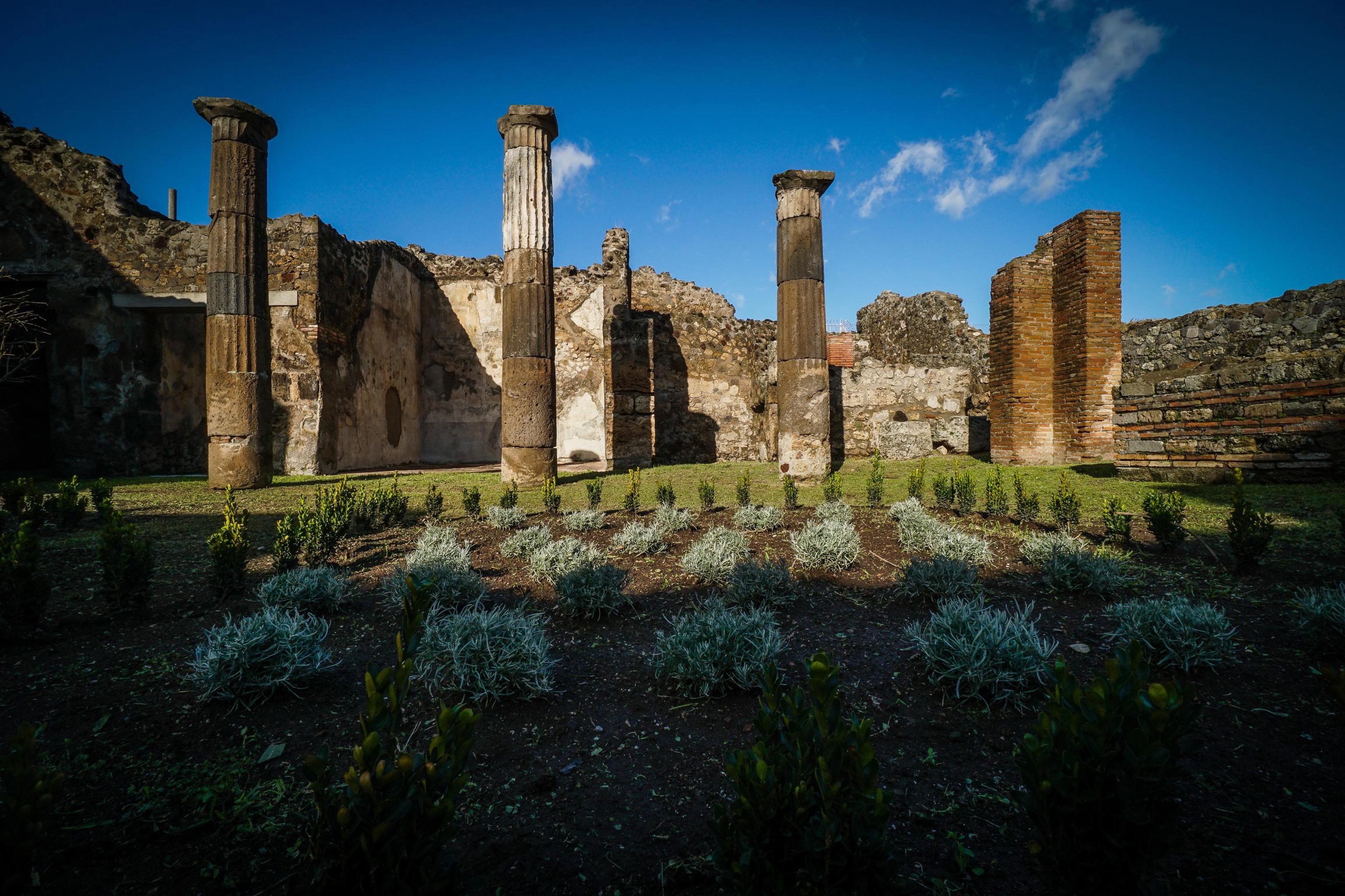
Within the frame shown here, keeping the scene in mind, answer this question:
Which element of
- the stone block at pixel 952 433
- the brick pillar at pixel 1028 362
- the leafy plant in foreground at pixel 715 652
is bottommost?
the leafy plant in foreground at pixel 715 652

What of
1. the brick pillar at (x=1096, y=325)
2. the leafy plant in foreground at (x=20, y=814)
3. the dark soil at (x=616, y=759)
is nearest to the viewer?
the leafy plant in foreground at (x=20, y=814)

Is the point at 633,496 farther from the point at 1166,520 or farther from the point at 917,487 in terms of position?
the point at 1166,520

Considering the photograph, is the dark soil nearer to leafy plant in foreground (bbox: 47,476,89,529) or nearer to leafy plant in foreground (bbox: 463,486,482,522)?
leafy plant in foreground (bbox: 463,486,482,522)

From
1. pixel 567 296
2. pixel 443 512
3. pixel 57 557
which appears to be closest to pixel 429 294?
pixel 567 296

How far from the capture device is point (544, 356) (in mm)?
10750

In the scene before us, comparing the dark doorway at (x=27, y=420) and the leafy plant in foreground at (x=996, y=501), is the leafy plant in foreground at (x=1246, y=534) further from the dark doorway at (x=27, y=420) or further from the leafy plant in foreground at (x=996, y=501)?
the dark doorway at (x=27, y=420)

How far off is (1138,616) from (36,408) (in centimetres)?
2173

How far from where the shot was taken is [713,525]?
6.34 metres

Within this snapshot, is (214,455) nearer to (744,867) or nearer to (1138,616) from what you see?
(744,867)

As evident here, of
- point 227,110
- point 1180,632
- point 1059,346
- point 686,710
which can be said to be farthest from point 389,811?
point 1059,346

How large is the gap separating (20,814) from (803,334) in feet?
34.0

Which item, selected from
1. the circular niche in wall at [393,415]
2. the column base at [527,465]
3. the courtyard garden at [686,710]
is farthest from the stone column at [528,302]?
the circular niche in wall at [393,415]

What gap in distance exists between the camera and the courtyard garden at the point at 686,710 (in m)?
1.40

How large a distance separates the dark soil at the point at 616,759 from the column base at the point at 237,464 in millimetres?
6668
